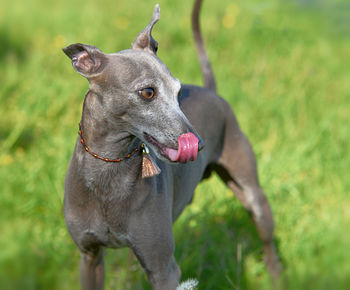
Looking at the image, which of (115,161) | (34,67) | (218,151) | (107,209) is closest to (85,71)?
(115,161)

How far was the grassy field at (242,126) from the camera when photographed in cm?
388

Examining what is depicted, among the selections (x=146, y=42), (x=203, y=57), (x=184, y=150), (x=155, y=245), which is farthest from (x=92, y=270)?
(x=203, y=57)

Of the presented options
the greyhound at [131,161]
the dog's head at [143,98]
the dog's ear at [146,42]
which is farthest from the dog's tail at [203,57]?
the dog's head at [143,98]

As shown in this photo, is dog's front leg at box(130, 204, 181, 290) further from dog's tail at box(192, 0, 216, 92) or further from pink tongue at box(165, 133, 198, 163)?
dog's tail at box(192, 0, 216, 92)

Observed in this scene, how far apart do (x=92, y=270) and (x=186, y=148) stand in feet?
3.92

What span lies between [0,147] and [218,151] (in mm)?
2052

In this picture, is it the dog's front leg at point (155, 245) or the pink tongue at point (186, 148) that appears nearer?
the pink tongue at point (186, 148)

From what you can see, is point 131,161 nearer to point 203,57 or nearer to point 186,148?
point 186,148

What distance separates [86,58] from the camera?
2576 mm

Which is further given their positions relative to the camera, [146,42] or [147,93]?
[146,42]

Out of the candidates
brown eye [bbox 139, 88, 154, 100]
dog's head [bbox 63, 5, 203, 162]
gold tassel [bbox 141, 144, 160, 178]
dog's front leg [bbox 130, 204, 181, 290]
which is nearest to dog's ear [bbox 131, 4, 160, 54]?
dog's head [bbox 63, 5, 203, 162]

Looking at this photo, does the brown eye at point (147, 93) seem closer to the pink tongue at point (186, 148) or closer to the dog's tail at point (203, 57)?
the pink tongue at point (186, 148)

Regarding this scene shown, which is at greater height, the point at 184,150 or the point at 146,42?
the point at 146,42

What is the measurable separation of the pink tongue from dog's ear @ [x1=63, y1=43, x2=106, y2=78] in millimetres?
521
